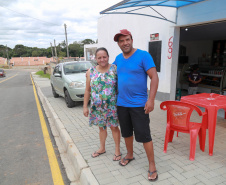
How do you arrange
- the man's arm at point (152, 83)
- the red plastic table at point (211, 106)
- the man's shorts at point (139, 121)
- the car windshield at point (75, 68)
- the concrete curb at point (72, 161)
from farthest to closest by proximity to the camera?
the car windshield at point (75, 68), the red plastic table at point (211, 106), the concrete curb at point (72, 161), the man's shorts at point (139, 121), the man's arm at point (152, 83)

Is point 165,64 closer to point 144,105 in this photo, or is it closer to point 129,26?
point 129,26

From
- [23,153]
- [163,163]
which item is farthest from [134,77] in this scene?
[23,153]

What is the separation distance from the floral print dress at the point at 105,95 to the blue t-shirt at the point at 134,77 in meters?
0.25

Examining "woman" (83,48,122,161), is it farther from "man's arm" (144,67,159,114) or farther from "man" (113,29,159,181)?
"man's arm" (144,67,159,114)

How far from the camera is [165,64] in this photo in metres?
6.59

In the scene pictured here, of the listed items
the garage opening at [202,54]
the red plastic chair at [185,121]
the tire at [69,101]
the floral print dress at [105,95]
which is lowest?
the tire at [69,101]

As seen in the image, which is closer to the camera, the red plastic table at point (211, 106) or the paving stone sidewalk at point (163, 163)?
the paving stone sidewalk at point (163, 163)

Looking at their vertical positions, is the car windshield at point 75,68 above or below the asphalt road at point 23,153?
above

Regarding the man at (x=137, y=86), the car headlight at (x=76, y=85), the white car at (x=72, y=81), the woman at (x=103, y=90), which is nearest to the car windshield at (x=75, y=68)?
the white car at (x=72, y=81)

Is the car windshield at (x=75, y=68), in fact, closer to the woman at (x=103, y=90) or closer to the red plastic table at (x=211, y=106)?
the woman at (x=103, y=90)

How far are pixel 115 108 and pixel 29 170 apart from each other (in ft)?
6.16

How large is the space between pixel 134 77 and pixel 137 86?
0.12m

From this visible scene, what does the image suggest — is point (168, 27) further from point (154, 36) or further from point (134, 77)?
point (134, 77)

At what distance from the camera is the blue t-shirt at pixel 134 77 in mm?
2412
